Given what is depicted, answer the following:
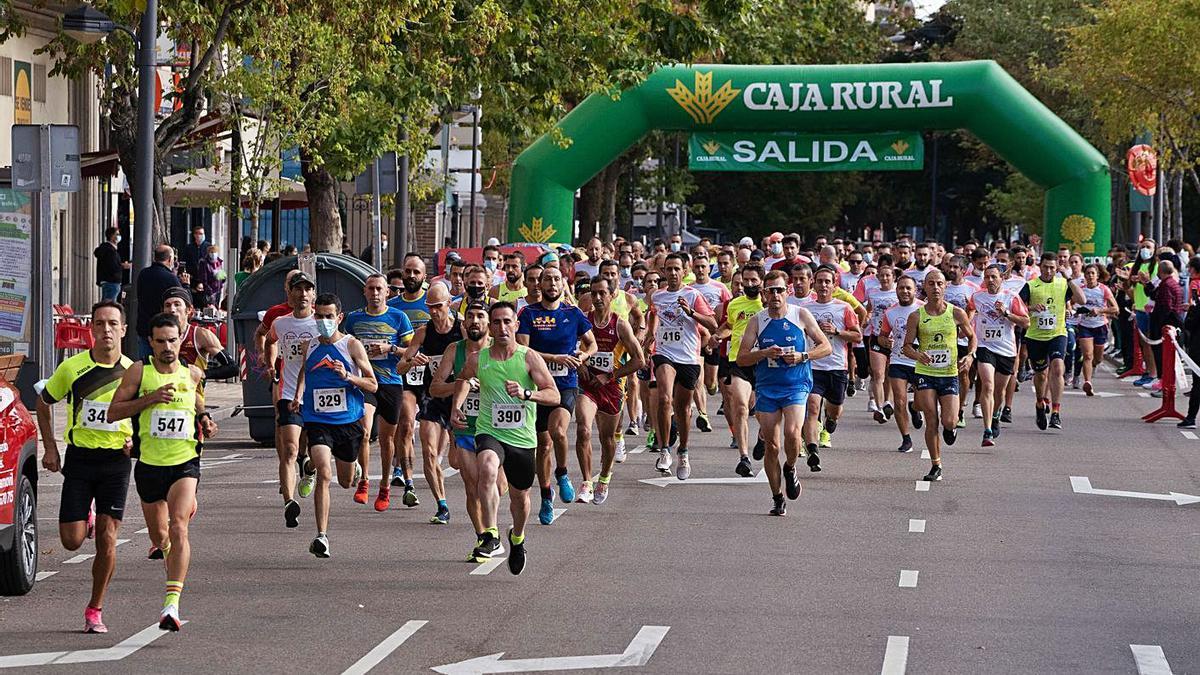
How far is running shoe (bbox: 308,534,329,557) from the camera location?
11.9 m

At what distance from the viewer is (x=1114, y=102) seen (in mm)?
40719

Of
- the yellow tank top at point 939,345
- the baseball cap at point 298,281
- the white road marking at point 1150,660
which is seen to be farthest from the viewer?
the yellow tank top at point 939,345

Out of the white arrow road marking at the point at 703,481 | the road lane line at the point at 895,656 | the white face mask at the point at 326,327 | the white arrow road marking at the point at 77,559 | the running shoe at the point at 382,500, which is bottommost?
the white arrow road marking at the point at 77,559

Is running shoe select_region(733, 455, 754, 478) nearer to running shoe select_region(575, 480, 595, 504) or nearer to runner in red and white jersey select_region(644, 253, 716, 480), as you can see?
runner in red and white jersey select_region(644, 253, 716, 480)

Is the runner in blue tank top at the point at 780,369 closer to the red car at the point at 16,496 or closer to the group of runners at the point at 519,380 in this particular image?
the group of runners at the point at 519,380

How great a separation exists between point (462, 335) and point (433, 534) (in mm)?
1582

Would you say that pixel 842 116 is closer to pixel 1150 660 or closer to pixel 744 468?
pixel 744 468

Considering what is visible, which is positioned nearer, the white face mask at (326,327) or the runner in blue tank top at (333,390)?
the runner in blue tank top at (333,390)

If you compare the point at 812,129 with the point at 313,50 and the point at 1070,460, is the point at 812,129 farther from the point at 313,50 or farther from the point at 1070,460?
the point at 1070,460

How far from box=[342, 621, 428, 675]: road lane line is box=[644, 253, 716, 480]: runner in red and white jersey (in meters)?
7.09

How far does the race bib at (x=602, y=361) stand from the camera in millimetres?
15220

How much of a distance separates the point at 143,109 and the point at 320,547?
792 centimetres

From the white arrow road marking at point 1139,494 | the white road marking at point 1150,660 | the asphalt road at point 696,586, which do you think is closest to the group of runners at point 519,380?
the asphalt road at point 696,586

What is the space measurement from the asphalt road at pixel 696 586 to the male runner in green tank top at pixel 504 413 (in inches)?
16.5
